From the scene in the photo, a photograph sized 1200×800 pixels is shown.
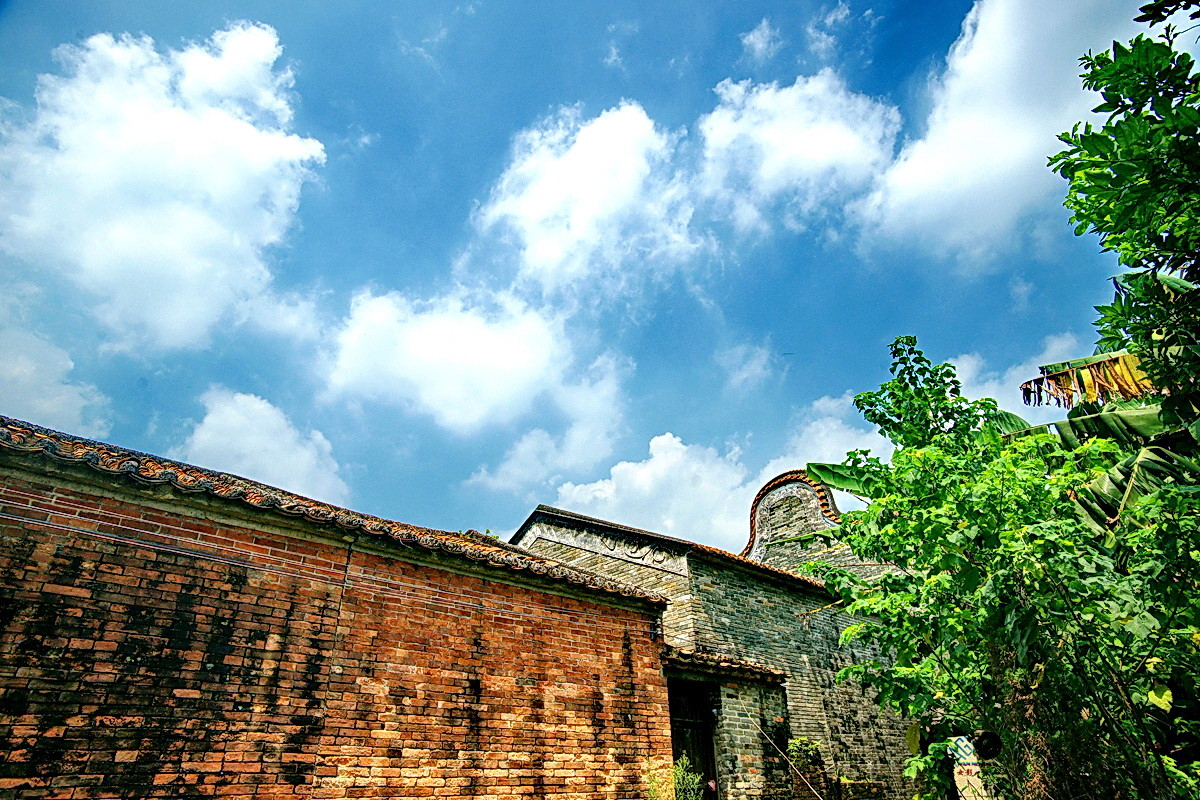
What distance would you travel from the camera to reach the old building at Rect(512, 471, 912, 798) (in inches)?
373

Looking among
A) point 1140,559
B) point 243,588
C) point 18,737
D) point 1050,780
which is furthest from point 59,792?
point 1140,559

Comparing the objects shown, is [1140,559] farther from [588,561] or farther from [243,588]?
[588,561]

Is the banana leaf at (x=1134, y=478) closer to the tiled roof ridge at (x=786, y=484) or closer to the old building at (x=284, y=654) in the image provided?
the old building at (x=284, y=654)

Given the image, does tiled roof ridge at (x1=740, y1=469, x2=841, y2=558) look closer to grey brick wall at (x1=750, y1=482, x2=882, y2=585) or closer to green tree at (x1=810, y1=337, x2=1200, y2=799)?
grey brick wall at (x1=750, y1=482, x2=882, y2=585)

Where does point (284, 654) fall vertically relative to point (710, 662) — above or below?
below

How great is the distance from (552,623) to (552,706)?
93 cm

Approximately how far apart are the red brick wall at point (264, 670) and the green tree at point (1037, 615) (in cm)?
367

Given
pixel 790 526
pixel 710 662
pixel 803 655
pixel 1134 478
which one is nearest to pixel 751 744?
pixel 710 662

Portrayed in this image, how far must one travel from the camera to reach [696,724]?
31.0ft

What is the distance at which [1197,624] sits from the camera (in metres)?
5.15

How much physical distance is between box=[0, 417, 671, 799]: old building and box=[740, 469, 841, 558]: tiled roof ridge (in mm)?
12412

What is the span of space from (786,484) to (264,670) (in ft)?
56.1

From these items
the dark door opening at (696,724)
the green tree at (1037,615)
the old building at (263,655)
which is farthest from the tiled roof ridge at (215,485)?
the green tree at (1037,615)

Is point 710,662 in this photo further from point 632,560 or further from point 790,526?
point 790,526
